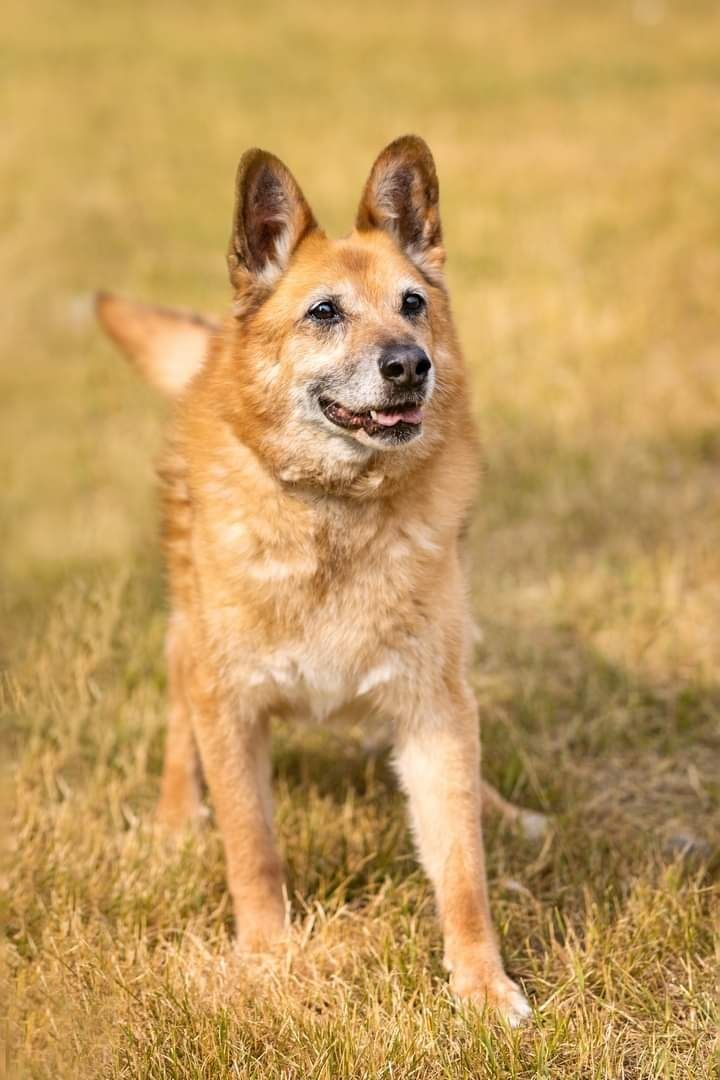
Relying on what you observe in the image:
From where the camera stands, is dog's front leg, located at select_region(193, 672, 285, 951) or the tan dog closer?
the tan dog

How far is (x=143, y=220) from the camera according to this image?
10.8 meters

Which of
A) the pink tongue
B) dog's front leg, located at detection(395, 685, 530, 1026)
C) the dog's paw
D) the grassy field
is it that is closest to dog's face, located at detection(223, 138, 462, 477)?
the pink tongue

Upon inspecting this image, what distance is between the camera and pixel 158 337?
4523mm

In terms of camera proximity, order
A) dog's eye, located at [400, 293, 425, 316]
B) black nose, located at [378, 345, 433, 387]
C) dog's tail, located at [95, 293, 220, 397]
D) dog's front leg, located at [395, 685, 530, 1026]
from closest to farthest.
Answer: black nose, located at [378, 345, 433, 387], dog's front leg, located at [395, 685, 530, 1026], dog's eye, located at [400, 293, 425, 316], dog's tail, located at [95, 293, 220, 397]

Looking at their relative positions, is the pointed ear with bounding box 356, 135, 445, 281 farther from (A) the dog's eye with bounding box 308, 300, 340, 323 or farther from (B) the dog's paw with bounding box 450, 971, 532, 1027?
(B) the dog's paw with bounding box 450, 971, 532, 1027

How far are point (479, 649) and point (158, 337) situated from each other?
5.67ft

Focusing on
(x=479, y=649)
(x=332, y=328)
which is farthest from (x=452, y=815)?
(x=479, y=649)

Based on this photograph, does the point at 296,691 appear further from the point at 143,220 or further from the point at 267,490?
the point at 143,220

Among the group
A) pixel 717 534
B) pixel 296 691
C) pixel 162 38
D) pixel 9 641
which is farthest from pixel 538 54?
pixel 296 691

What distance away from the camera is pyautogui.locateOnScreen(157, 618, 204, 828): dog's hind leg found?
408 cm

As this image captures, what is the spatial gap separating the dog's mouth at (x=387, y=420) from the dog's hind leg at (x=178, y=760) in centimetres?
108

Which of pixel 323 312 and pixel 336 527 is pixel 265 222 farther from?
pixel 336 527

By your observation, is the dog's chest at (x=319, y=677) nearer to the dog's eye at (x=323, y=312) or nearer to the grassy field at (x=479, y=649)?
the grassy field at (x=479, y=649)

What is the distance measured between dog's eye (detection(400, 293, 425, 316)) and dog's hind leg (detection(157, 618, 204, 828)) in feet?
4.09
